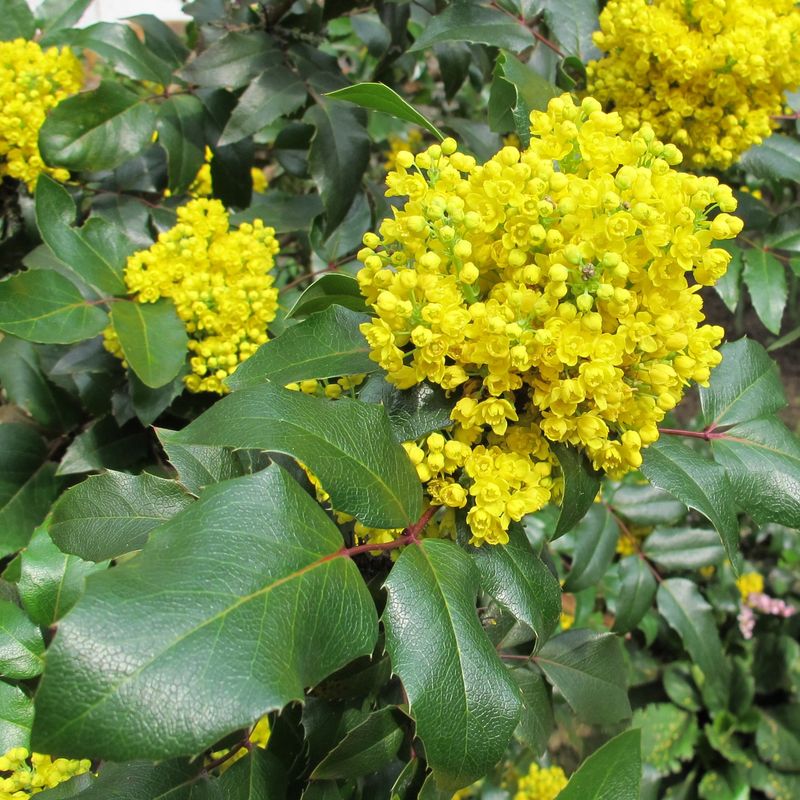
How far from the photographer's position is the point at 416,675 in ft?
2.18

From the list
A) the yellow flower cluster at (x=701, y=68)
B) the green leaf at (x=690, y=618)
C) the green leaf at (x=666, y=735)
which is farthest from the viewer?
the green leaf at (x=666, y=735)

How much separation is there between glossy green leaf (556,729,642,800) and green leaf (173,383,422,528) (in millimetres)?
321

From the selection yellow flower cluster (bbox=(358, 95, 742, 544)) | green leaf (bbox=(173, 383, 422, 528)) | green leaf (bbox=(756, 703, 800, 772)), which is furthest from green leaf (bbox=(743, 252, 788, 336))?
green leaf (bbox=(756, 703, 800, 772))

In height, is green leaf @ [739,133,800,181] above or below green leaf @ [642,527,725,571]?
above

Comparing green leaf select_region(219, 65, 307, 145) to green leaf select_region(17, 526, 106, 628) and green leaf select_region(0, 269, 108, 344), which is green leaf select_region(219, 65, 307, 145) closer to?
green leaf select_region(0, 269, 108, 344)

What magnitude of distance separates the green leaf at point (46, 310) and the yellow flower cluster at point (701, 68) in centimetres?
98

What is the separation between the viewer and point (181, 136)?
1530 millimetres

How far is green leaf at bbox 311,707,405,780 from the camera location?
847mm

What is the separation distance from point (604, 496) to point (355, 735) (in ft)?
3.42

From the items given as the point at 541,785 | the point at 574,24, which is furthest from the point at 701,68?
the point at 541,785

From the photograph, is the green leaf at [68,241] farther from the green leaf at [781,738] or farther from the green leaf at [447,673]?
the green leaf at [781,738]

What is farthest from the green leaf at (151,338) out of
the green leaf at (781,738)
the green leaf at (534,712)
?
the green leaf at (781,738)

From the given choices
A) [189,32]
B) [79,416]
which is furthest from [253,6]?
[79,416]

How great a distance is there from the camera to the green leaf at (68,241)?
1.23 metres
